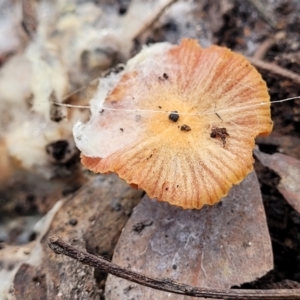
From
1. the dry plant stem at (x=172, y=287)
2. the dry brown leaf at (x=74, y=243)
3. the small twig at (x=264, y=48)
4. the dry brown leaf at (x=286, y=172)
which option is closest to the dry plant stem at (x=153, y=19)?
the small twig at (x=264, y=48)

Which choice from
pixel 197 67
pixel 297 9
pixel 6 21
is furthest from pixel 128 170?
pixel 297 9

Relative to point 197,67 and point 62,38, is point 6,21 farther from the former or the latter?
point 197,67

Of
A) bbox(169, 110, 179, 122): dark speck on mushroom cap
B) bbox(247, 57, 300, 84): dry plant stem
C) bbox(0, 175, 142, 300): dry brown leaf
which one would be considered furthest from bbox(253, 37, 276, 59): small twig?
bbox(0, 175, 142, 300): dry brown leaf

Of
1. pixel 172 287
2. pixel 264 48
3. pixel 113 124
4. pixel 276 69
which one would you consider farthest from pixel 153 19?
pixel 172 287

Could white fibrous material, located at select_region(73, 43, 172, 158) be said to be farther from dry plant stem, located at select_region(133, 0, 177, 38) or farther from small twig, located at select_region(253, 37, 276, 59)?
small twig, located at select_region(253, 37, 276, 59)

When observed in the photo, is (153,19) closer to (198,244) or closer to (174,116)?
(174,116)

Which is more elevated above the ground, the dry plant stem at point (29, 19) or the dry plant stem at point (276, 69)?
the dry plant stem at point (29, 19)

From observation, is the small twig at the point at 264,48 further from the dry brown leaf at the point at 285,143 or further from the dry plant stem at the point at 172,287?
the dry plant stem at the point at 172,287
